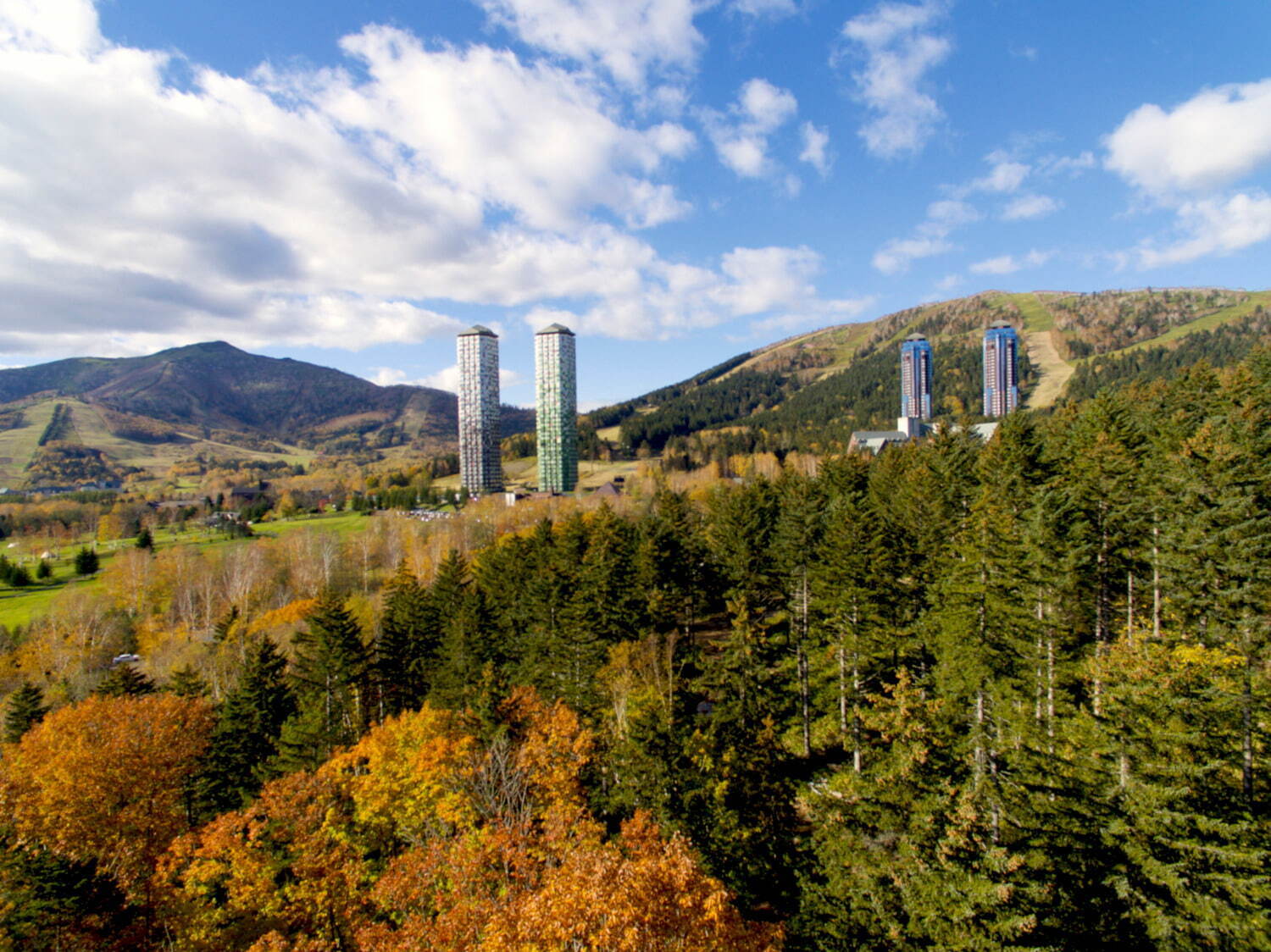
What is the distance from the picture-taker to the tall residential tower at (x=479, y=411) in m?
146

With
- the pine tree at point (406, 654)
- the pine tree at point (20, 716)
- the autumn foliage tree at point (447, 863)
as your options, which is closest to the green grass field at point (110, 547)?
the pine tree at point (20, 716)

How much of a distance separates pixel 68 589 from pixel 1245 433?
4246 inches

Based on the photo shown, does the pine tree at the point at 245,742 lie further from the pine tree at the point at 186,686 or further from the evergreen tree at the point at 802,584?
the evergreen tree at the point at 802,584

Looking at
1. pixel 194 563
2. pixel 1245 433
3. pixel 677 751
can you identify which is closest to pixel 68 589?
pixel 194 563

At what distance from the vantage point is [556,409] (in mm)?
141875

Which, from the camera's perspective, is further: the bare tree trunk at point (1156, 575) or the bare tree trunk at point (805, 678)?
the bare tree trunk at point (805, 678)

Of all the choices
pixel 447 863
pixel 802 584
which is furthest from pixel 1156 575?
pixel 447 863

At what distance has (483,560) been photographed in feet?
174

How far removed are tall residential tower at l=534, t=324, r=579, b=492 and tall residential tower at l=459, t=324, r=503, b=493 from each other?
12310 mm

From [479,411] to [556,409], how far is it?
796 inches

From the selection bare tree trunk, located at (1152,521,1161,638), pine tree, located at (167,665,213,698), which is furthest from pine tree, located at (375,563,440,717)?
bare tree trunk, located at (1152,521,1161,638)

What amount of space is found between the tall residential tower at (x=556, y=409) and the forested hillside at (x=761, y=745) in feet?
307

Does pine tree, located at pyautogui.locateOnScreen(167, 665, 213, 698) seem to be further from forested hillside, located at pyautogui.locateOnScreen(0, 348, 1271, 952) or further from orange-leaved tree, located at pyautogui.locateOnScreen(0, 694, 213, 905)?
orange-leaved tree, located at pyautogui.locateOnScreen(0, 694, 213, 905)

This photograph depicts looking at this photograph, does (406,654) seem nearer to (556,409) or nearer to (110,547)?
(110,547)
